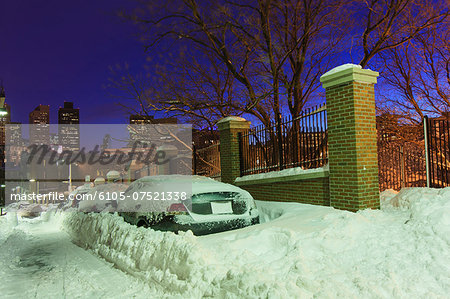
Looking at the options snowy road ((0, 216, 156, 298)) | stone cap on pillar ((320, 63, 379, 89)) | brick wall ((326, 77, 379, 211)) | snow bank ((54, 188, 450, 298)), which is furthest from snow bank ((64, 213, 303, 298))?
stone cap on pillar ((320, 63, 379, 89))

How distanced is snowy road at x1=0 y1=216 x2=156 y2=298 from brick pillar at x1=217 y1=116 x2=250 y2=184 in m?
4.97

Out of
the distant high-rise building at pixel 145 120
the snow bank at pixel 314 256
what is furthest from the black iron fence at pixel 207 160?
the snow bank at pixel 314 256

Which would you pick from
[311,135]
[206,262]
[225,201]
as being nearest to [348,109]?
[311,135]

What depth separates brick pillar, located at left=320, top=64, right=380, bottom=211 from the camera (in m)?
6.19

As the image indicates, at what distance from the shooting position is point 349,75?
249 inches

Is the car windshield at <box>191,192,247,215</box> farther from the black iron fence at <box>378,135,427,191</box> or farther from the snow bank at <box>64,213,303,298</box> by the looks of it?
the black iron fence at <box>378,135,427,191</box>

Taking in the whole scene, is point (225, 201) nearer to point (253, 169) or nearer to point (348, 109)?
point (348, 109)

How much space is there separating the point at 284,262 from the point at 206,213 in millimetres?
1832

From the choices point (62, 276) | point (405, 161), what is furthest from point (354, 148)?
point (62, 276)

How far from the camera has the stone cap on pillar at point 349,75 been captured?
6.29 meters

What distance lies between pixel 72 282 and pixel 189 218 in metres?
2.01

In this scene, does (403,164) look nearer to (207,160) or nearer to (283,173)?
(283,173)

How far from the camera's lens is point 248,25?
38.2ft

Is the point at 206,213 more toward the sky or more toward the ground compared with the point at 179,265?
more toward the sky
